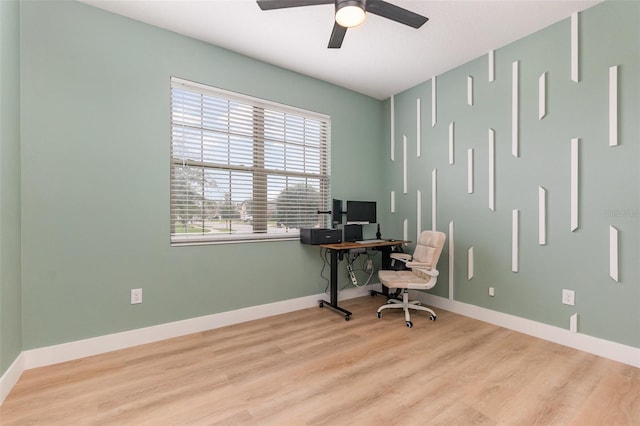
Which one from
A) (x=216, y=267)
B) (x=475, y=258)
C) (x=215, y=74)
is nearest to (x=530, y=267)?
(x=475, y=258)

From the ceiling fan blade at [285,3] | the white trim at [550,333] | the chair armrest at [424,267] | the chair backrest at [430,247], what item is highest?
the ceiling fan blade at [285,3]

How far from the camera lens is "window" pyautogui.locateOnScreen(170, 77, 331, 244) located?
8.96 feet

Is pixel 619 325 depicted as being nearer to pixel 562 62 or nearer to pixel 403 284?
pixel 403 284

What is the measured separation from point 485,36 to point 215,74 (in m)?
2.67

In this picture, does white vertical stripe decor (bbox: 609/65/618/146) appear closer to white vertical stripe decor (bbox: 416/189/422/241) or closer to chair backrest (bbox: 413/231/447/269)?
chair backrest (bbox: 413/231/447/269)

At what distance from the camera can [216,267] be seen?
285 centimetres

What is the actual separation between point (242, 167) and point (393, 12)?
1961mm

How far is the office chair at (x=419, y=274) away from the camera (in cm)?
297

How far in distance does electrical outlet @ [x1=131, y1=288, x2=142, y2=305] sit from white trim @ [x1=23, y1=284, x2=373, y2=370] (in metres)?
0.24

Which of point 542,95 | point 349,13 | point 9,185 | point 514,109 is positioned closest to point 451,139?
point 514,109

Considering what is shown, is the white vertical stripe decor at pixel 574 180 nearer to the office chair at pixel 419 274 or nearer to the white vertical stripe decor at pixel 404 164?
the office chair at pixel 419 274

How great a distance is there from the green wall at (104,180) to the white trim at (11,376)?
14 cm

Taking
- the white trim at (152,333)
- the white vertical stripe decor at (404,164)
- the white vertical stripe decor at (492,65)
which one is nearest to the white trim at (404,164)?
the white vertical stripe decor at (404,164)

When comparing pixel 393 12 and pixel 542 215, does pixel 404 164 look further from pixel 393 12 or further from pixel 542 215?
pixel 393 12
